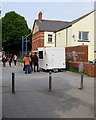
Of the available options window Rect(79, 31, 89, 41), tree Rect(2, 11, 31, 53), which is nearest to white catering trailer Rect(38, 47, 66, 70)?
window Rect(79, 31, 89, 41)

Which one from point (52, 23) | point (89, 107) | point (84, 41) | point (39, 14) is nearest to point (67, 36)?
point (84, 41)

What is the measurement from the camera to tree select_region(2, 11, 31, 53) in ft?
179

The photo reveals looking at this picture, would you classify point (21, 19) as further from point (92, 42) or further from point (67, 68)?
point (67, 68)

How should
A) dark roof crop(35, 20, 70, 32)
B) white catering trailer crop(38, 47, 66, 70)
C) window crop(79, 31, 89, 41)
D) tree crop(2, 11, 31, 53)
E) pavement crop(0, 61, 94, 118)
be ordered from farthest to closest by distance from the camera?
tree crop(2, 11, 31, 53), dark roof crop(35, 20, 70, 32), window crop(79, 31, 89, 41), white catering trailer crop(38, 47, 66, 70), pavement crop(0, 61, 94, 118)

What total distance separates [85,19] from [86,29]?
149cm

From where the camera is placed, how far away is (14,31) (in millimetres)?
54500

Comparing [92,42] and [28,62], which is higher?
[92,42]

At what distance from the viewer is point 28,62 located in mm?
17203

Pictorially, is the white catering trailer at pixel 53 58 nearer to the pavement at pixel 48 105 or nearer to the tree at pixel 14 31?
the pavement at pixel 48 105

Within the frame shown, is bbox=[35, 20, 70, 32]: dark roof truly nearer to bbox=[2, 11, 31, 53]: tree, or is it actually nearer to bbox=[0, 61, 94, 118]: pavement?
bbox=[2, 11, 31, 53]: tree

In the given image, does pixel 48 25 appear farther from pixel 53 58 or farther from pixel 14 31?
pixel 53 58

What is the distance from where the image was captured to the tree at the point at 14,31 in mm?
54438

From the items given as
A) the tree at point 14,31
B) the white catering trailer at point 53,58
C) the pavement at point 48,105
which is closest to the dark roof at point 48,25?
the tree at point 14,31

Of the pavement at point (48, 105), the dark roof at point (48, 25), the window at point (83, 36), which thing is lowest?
the pavement at point (48, 105)
